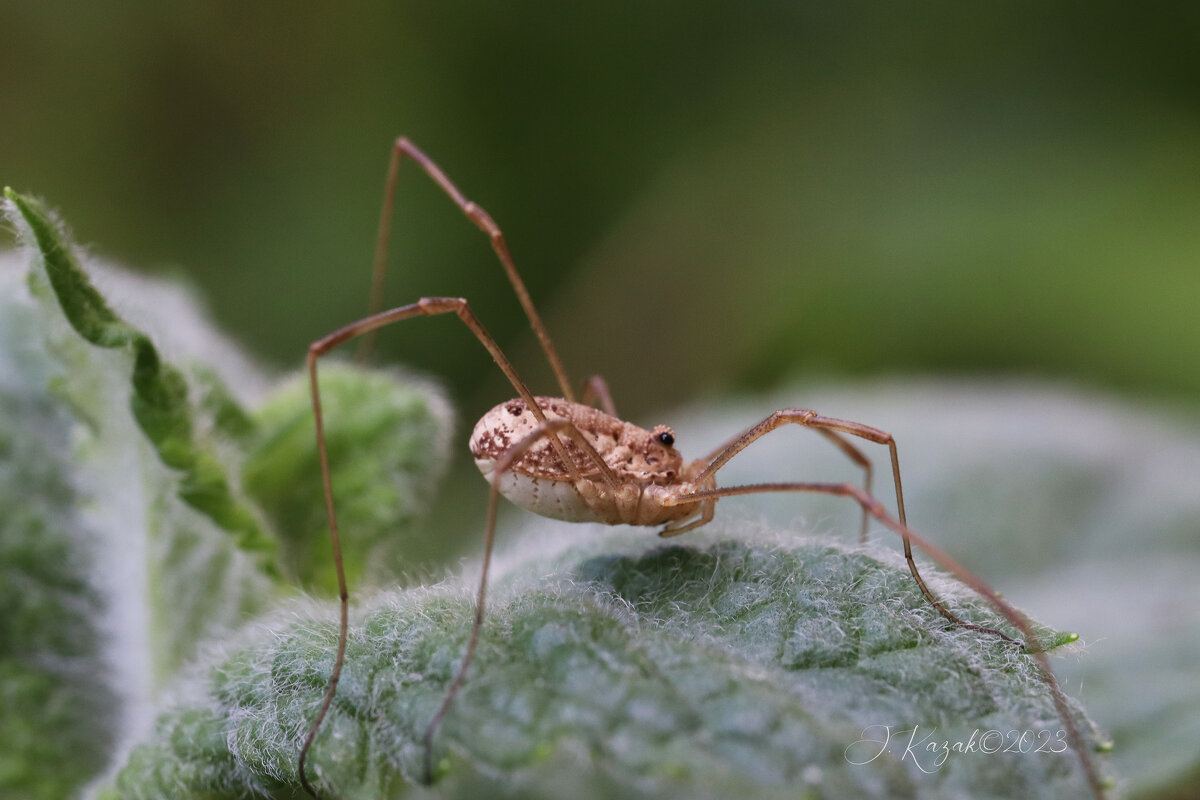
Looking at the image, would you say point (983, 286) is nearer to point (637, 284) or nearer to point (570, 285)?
point (637, 284)

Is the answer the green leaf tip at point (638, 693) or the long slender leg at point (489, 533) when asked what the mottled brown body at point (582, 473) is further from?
the green leaf tip at point (638, 693)

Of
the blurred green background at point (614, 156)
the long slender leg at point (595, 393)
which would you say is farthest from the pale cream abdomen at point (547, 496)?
the blurred green background at point (614, 156)

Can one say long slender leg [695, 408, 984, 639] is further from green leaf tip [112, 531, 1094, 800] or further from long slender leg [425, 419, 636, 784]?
green leaf tip [112, 531, 1094, 800]

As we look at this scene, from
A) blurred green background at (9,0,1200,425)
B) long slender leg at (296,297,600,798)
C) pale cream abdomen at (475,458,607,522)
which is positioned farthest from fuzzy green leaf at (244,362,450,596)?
blurred green background at (9,0,1200,425)

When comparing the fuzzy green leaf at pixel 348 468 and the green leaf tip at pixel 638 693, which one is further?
the fuzzy green leaf at pixel 348 468

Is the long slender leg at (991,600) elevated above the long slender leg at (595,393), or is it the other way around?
the long slender leg at (595,393)

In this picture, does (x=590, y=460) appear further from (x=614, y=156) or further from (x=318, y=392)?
(x=614, y=156)
